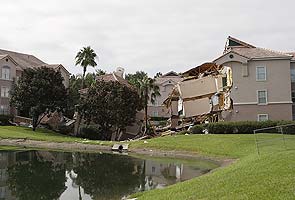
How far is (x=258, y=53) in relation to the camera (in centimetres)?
4759

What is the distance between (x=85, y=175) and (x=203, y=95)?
33.5 metres

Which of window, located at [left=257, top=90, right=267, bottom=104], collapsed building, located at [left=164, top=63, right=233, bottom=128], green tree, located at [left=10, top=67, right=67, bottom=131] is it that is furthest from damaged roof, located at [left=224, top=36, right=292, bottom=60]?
green tree, located at [left=10, top=67, right=67, bottom=131]

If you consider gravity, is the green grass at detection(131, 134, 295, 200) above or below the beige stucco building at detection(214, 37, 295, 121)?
below

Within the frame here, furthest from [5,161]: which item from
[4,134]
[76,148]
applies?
[4,134]

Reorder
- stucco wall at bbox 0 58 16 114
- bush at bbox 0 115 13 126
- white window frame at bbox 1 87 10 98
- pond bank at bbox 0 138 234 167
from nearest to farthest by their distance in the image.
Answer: pond bank at bbox 0 138 234 167, bush at bbox 0 115 13 126, stucco wall at bbox 0 58 16 114, white window frame at bbox 1 87 10 98

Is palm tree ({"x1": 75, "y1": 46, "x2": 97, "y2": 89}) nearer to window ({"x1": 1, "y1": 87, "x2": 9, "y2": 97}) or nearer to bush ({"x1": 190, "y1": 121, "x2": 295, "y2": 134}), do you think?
→ window ({"x1": 1, "y1": 87, "x2": 9, "y2": 97})

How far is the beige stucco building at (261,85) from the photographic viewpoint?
1805 inches

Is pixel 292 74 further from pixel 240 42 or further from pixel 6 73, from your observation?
pixel 6 73

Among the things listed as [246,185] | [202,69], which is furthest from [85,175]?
[202,69]

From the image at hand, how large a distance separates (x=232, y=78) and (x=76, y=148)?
65.7 feet

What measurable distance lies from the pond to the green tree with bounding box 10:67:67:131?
74.0 feet

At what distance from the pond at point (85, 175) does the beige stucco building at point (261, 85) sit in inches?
663

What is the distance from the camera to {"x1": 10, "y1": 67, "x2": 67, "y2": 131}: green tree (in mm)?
56062

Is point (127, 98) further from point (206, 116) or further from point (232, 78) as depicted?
point (232, 78)
